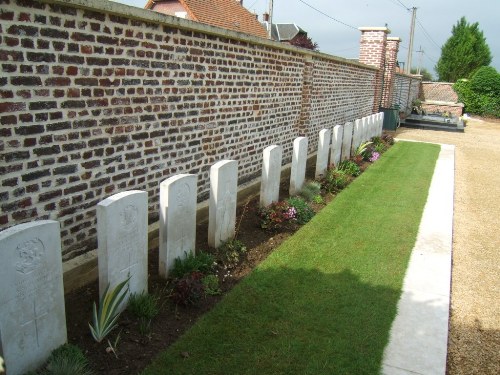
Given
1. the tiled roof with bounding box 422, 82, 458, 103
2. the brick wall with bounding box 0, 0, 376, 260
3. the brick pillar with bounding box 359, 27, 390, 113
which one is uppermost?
the brick pillar with bounding box 359, 27, 390, 113

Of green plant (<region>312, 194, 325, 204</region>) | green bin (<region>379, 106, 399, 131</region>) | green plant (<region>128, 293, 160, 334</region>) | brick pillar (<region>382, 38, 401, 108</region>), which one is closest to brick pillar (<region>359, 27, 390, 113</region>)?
green bin (<region>379, 106, 399, 131</region>)

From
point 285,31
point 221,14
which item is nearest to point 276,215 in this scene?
point 221,14

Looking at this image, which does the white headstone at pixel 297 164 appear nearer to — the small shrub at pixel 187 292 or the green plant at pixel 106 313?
the small shrub at pixel 187 292

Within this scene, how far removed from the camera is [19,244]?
2.60 metres

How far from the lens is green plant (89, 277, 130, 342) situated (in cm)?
318

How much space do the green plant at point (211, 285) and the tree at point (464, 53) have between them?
156 feet

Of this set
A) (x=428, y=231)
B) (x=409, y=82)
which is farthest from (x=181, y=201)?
(x=409, y=82)

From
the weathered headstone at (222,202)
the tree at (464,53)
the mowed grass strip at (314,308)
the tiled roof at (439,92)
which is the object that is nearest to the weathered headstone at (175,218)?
the weathered headstone at (222,202)

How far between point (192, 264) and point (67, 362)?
1.64m

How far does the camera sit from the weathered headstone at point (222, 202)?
4.87m

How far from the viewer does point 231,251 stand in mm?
4969

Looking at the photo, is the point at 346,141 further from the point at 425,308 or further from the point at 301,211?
the point at 425,308

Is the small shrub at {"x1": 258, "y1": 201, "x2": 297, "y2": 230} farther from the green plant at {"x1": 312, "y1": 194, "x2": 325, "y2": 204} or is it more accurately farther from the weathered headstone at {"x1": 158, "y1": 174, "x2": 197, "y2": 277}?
the weathered headstone at {"x1": 158, "y1": 174, "x2": 197, "y2": 277}

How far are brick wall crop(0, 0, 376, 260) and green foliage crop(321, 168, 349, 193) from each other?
190 centimetres
